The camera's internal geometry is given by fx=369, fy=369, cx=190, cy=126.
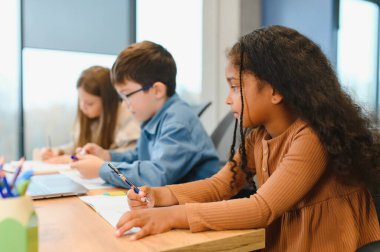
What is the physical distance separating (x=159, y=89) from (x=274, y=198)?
817 mm

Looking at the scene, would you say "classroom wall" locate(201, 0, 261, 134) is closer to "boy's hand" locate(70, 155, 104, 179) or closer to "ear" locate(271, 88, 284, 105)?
"boy's hand" locate(70, 155, 104, 179)

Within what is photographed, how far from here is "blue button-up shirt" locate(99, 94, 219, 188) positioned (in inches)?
44.1

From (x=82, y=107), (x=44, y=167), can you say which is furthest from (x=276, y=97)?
(x=82, y=107)

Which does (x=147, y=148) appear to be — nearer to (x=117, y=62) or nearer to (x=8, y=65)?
(x=117, y=62)

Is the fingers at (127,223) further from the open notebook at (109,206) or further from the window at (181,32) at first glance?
the window at (181,32)

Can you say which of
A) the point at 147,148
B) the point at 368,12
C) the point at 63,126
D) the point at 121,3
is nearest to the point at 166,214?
the point at 147,148

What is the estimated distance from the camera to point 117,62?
1446 millimetres

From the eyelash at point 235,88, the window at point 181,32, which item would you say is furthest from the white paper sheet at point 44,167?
the window at point 181,32

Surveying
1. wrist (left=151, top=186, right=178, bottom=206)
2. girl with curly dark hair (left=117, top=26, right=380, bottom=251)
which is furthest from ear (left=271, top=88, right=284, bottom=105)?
wrist (left=151, top=186, right=178, bottom=206)

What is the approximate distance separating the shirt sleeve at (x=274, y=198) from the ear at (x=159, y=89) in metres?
0.73

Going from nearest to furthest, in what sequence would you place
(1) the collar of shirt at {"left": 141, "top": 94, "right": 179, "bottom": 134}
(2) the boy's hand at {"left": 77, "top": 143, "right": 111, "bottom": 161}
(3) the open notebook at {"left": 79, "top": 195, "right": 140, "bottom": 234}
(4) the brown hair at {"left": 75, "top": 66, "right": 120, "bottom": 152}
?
(3) the open notebook at {"left": 79, "top": 195, "right": 140, "bottom": 234}, (1) the collar of shirt at {"left": 141, "top": 94, "right": 179, "bottom": 134}, (2) the boy's hand at {"left": 77, "top": 143, "right": 111, "bottom": 161}, (4) the brown hair at {"left": 75, "top": 66, "right": 120, "bottom": 152}

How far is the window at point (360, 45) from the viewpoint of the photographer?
2826mm

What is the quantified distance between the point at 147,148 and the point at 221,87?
178 centimetres

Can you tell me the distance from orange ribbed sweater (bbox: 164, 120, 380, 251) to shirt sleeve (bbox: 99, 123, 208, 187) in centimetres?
21
